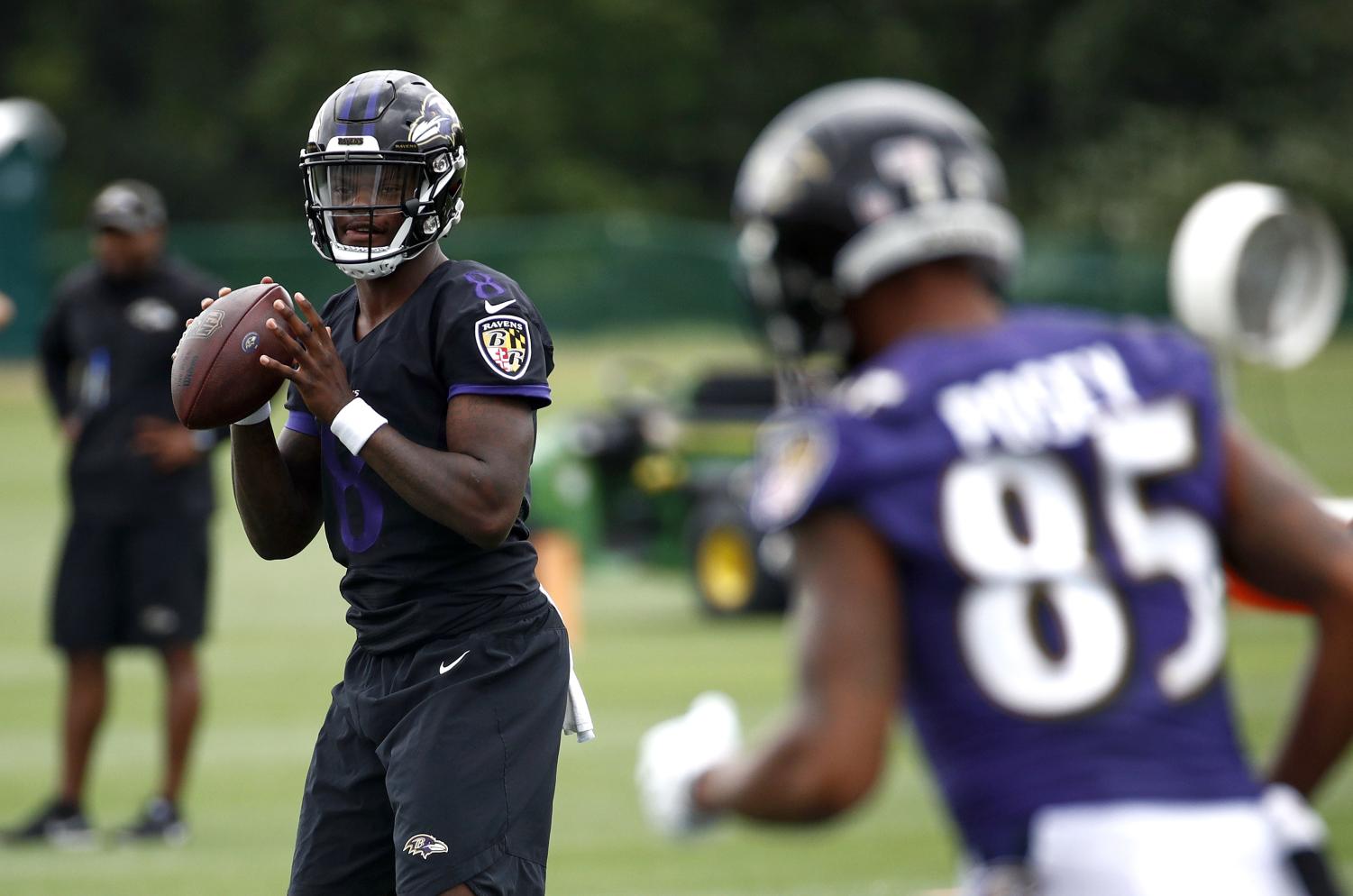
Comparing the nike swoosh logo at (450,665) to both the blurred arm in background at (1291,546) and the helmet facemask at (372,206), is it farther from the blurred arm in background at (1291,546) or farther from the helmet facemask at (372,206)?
the blurred arm in background at (1291,546)

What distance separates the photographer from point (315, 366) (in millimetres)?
4117

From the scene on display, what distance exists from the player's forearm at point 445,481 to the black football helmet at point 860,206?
1.45m

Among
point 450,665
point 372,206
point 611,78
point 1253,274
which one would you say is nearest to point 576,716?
point 450,665

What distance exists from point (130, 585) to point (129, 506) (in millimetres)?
312

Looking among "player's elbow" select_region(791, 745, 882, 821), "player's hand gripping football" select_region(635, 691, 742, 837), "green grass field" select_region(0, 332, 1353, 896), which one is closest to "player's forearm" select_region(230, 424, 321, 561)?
"green grass field" select_region(0, 332, 1353, 896)

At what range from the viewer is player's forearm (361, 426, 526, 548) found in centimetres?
405

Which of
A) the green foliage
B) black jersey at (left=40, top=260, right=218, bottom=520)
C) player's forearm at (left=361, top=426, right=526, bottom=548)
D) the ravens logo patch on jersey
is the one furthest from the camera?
the green foliage

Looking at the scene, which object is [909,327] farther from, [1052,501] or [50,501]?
[50,501]

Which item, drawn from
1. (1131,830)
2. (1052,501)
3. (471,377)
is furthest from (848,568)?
(471,377)

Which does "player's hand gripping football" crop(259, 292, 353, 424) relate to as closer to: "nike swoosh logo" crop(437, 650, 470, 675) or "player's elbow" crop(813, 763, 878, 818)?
"nike swoosh logo" crop(437, 650, 470, 675)

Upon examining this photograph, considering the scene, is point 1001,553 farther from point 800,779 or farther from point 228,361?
point 228,361

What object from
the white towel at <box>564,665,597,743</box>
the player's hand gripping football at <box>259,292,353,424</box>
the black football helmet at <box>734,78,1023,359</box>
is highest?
the black football helmet at <box>734,78,1023,359</box>

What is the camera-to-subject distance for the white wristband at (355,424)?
13.3ft

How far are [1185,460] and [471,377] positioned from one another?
1.86 meters
